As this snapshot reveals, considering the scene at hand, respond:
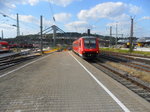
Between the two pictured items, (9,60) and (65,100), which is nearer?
(65,100)

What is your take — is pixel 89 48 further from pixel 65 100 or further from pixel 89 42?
pixel 65 100

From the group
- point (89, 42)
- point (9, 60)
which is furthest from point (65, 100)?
point (89, 42)

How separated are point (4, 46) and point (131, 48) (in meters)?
32.8

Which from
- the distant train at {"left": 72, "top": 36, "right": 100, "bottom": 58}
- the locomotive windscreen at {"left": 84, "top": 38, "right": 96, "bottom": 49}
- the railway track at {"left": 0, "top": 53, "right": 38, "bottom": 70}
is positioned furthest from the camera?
the locomotive windscreen at {"left": 84, "top": 38, "right": 96, "bottom": 49}

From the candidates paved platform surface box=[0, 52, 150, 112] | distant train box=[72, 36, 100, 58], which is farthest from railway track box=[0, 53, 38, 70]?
distant train box=[72, 36, 100, 58]

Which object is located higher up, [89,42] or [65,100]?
→ [89,42]

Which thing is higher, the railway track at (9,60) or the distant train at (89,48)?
the distant train at (89,48)

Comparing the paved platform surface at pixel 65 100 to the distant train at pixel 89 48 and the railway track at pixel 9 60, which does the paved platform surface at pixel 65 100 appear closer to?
the railway track at pixel 9 60

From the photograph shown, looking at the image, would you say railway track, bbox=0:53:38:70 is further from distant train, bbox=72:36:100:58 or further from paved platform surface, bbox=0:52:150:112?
distant train, bbox=72:36:100:58

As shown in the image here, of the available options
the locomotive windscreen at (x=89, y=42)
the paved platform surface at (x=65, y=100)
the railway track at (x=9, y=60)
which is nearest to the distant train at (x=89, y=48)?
the locomotive windscreen at (x=89, y=42)

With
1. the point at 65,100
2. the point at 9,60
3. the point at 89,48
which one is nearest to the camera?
the point at 65,100

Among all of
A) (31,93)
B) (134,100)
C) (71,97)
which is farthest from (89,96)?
(31,93)

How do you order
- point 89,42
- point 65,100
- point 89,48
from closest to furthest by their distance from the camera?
point 65,100, point 89,48, point 89,42

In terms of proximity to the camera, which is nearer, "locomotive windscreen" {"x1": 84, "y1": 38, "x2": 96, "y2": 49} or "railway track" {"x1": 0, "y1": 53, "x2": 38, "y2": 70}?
"railway track" {"x1": 0, "y1": 53, "x2": 38, "y2": 70}
